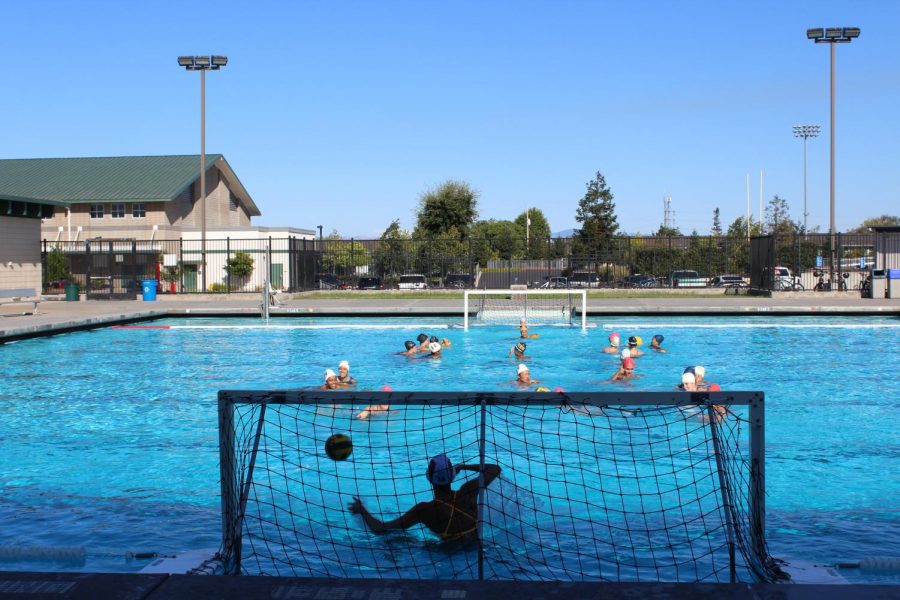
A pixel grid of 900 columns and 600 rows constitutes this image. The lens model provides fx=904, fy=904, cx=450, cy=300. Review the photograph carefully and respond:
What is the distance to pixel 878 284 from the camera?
31.8 metres

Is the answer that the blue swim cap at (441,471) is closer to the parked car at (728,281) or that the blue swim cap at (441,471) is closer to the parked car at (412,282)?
the parked car at (412,282)

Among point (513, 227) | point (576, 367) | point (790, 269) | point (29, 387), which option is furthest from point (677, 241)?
point (513, 227)

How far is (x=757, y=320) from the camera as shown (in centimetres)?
2622

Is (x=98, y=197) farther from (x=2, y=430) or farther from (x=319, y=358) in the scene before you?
(x=2, y=430)

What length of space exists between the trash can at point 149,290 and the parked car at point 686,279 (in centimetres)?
2076

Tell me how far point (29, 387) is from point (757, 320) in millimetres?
19367

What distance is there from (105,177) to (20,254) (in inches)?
904

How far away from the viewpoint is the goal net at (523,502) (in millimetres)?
5520

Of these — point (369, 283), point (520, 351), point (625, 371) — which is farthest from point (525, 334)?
point (369, 283)

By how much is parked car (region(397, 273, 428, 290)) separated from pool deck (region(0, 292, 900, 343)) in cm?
591

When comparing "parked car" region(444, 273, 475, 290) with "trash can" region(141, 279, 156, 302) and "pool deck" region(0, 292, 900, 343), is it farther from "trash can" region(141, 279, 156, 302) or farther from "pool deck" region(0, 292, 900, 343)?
"trash can" region(141, 279, 156, 302)

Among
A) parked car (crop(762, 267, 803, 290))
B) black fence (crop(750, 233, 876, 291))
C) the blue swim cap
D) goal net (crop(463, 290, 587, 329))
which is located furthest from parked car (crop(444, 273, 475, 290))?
the blue swim cap

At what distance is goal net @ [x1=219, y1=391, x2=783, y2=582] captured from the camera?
18.1 ft

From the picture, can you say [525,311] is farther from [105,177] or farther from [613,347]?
[105,177]
